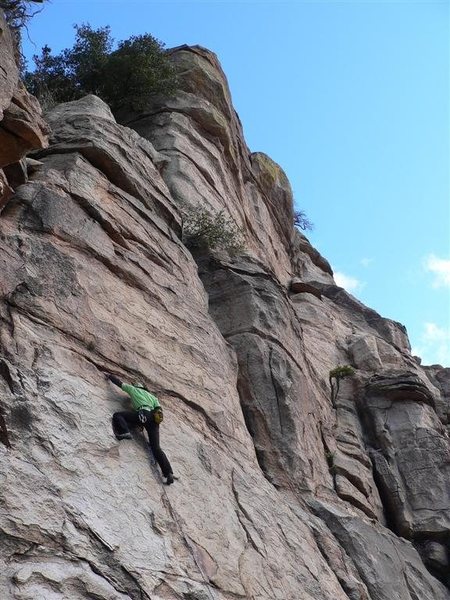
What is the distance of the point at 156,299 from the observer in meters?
14.5

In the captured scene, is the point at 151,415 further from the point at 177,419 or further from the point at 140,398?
the point at 177,419

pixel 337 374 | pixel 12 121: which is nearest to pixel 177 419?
pixel 12 121

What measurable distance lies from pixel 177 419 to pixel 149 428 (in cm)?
135

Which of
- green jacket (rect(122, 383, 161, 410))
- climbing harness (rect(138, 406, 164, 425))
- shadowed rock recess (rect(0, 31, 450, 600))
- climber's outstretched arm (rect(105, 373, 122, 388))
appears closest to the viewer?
shadowed rock recess (rect(0, 31, 450, 600))

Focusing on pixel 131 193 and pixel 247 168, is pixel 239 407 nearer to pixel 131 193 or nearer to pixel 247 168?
pixel 131 193

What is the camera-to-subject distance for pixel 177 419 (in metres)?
12.8

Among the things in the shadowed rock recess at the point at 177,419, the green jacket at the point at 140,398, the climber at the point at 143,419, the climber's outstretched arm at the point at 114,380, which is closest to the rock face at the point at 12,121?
the shadowed rock recess at the point at 177,419

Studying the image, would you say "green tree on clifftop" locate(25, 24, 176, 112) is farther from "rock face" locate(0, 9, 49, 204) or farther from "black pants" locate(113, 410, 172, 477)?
"black pants" locate(113, 410, 172, 477)

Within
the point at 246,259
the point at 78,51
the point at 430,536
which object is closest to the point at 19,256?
the point at 246,259

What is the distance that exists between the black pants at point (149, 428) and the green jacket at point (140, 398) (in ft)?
0.36

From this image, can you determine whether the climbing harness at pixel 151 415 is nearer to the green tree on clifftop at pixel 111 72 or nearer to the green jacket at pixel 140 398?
the green jacket at pixel 140 398

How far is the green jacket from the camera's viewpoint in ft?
37.5

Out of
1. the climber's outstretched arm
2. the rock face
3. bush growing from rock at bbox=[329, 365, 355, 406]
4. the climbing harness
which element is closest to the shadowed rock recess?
the climber's outstretched arm

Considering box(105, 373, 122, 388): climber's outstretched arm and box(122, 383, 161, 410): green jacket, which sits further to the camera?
box(105, 373, 122, 388): climber's outstretched arm
